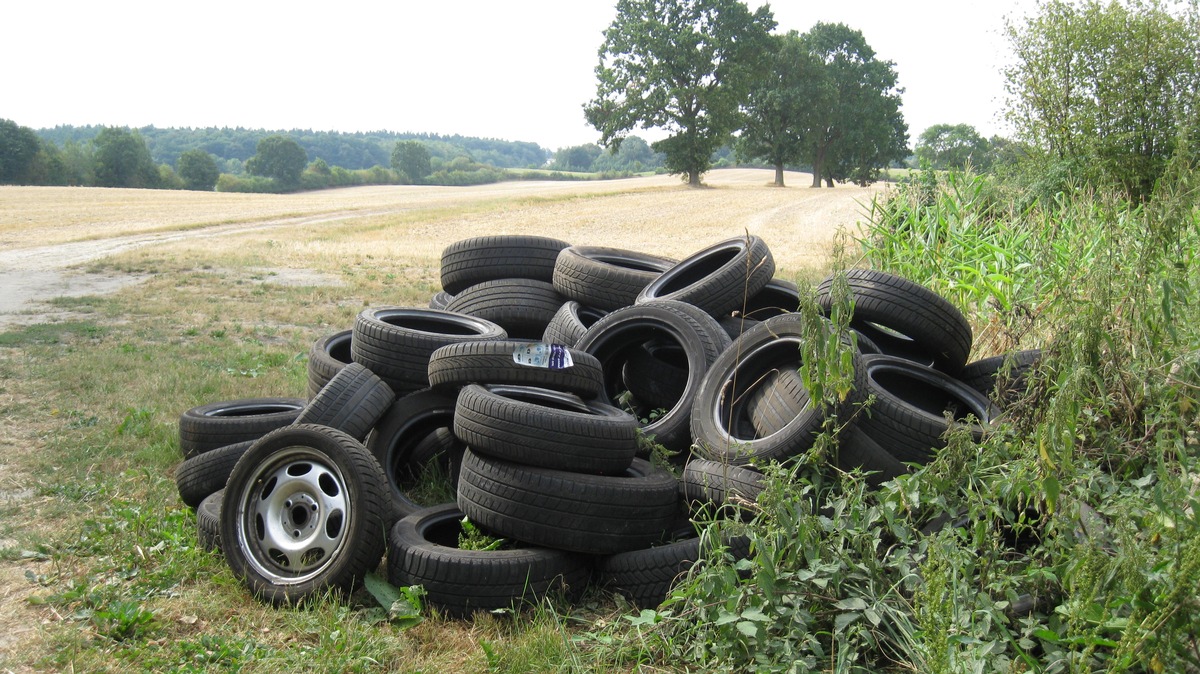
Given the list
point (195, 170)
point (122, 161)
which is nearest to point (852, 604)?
point (122, 161)

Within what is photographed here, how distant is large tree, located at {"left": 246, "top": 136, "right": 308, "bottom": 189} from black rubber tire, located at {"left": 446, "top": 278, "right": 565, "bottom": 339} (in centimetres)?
10538

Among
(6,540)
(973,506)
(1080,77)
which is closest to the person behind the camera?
(973,506)

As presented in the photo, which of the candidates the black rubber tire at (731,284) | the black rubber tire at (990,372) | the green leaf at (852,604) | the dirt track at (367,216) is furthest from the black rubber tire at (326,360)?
the dirt track at (367,216)

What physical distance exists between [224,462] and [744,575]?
3.54m

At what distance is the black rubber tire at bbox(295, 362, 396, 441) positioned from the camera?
5.35m

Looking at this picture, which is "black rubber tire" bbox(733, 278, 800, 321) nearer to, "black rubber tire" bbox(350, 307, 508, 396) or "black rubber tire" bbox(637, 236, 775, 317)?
"black rubber tire" bbox(637, 236, 775, 317)

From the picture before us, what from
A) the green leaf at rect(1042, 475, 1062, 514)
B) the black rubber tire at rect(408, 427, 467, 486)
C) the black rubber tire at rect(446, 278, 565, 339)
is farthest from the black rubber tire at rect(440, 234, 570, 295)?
the green leaf at rect(1042, 475, 1062, 514)

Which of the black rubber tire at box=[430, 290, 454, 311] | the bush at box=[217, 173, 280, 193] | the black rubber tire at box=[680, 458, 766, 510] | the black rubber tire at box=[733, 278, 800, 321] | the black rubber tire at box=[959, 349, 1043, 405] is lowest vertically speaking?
the black rubber tire at box=[680, 458, 766, 510]

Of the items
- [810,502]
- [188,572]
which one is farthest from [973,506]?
[188,572]

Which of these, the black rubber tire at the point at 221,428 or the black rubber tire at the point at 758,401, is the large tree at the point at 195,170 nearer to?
the black rubber tire at the point at 221,428

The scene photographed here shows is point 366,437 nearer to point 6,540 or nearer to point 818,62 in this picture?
point 6,540

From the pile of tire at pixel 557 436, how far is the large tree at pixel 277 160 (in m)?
107

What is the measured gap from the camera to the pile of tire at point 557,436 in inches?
177

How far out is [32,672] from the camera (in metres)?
3.94
